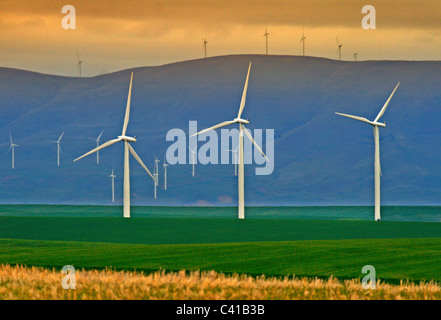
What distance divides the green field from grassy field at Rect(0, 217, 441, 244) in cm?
8

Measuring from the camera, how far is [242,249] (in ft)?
153

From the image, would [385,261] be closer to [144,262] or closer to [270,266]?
[270,266]

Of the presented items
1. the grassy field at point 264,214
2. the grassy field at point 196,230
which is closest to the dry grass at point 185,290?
the grassy field at point 196,230

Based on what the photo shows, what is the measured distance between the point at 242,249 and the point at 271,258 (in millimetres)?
5787

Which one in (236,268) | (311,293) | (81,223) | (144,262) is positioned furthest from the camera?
(81,223)

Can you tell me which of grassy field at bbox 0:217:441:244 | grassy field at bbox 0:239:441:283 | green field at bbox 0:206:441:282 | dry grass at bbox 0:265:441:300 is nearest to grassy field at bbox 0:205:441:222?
grassy field at bbox 0:217:441:244

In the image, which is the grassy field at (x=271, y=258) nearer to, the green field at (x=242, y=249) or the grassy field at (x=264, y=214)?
the green field at (x=242, y=249)

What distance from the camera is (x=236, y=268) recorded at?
120 ft

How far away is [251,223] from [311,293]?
65308mm

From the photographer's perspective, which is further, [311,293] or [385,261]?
[385,261]

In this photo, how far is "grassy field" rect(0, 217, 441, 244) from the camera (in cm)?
6819

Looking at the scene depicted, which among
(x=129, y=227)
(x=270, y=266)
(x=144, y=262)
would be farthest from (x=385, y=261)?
(x=129, y=227)

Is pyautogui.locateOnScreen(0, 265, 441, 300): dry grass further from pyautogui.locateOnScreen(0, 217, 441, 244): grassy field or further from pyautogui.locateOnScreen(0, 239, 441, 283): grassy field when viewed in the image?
pyautogui.locateOnScreen(0, 217, 441, 244): grassy field
